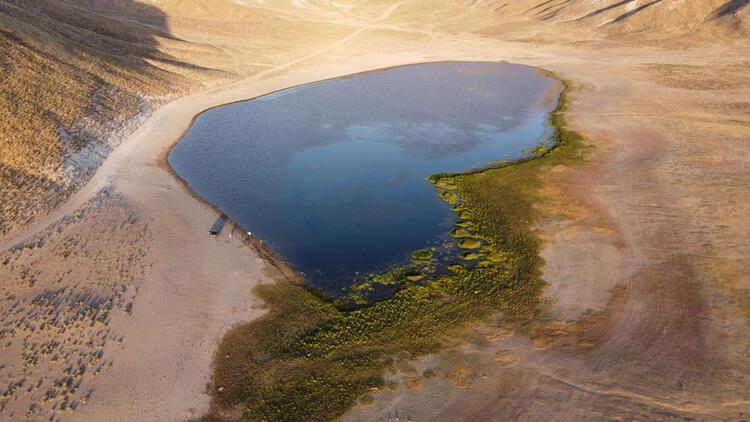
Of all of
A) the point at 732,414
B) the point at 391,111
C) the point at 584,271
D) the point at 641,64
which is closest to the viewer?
the point at 732,414

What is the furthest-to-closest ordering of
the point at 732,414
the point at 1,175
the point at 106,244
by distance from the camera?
the point at 1,175
the point at 106,244
the point at 732,414

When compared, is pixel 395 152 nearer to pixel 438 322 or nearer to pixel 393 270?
pixel 393 270

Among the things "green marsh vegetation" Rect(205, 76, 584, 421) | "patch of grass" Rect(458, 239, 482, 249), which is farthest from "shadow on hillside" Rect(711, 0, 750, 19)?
"patch of grass" Rect(458, 239, 482, 249)

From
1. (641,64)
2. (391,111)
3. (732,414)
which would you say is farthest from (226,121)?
(641,64)

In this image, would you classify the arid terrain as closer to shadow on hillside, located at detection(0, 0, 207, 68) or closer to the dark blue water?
shadow on hillside, located at detection(0, 0, 207, 68)

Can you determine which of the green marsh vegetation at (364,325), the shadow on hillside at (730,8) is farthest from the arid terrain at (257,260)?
the shadow on hillside at (730,8)

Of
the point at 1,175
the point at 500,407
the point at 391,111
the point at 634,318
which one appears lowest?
the point at 500,407

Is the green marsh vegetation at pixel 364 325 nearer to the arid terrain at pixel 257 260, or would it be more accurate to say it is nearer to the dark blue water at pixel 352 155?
the arid terrain at pixel 257 260
